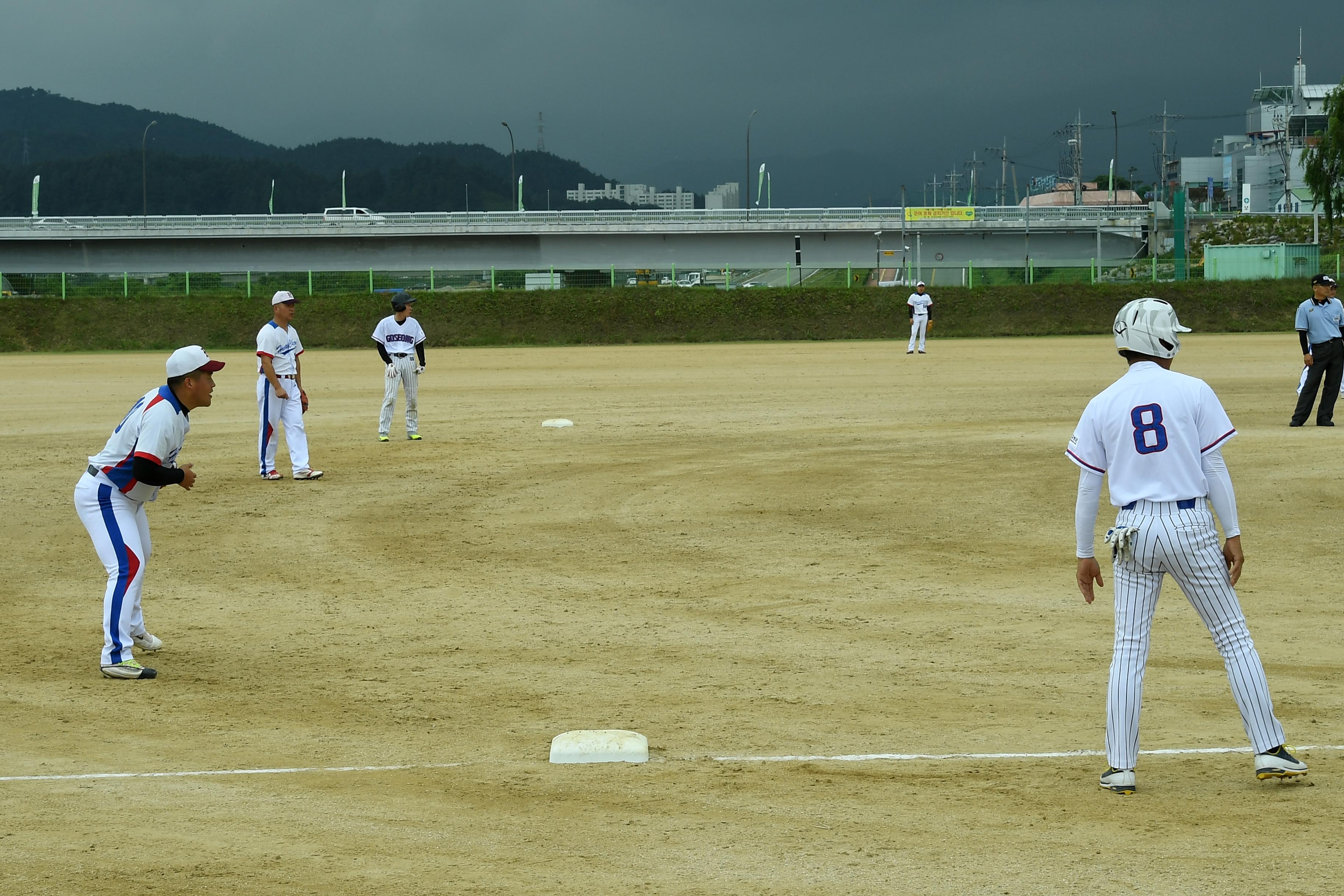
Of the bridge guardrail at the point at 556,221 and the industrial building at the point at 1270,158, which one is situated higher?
the industrial building at the point at 1270,158

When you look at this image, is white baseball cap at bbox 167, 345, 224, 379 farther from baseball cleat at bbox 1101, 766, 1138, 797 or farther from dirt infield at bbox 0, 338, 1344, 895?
baseball cleat at bbox 1101, 766, 1138, 797

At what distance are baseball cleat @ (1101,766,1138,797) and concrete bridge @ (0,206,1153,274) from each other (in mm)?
69370

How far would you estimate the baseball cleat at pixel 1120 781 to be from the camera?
18.3 ft

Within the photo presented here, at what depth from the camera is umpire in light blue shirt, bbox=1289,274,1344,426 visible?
59.2 feet

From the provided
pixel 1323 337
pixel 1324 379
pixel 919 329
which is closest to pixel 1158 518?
pixel 1323 337

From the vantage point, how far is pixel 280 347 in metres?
15.4

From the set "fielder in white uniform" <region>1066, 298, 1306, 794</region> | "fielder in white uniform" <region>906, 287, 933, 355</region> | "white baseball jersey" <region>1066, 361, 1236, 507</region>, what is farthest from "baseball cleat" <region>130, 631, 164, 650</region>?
"fielder in white uniform" <region>906, 287, 933, 355</region>

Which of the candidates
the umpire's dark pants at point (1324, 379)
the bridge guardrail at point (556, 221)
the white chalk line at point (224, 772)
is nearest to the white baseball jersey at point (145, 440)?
the white chalk line at point (224, 772)

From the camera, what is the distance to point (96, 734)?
688cm

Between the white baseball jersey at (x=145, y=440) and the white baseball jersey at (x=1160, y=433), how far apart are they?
220 inches

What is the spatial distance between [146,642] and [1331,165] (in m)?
65.8

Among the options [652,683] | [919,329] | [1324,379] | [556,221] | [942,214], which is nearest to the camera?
[652,683]

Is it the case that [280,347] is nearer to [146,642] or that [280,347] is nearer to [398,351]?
[398,351]

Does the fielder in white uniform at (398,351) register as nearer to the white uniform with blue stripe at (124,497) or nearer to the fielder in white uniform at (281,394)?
the fielder in white uniform at (281,394)
